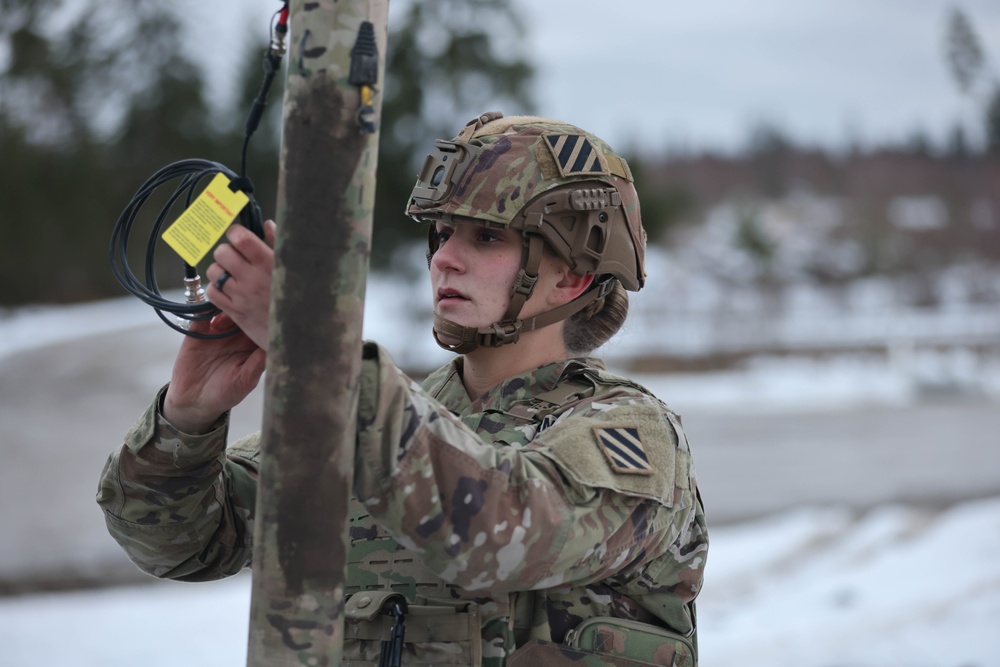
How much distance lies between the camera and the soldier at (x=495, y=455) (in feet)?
6.30

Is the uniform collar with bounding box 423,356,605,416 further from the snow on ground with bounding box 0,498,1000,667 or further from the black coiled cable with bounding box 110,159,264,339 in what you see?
the snow on ground with bounding box 0,498,1000,667

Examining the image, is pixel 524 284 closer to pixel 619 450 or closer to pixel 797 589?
pixel 619 450

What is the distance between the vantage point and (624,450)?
86.5 inches

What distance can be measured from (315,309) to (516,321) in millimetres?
878

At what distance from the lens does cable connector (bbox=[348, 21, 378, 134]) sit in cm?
182

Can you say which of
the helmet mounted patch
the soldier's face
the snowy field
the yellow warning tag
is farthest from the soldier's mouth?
the snowy field

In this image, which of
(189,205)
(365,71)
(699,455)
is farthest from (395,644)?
(699,455)

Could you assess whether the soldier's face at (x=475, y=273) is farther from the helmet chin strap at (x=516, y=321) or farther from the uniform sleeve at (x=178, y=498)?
the uniform sleeve at (x=178, y=498)

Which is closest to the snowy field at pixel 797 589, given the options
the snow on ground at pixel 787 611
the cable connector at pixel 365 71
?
the snow on ground at pixel 787 611

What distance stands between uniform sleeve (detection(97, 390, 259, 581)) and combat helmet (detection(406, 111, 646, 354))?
2.11ft

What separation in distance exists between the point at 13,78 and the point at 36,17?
2.87 meters

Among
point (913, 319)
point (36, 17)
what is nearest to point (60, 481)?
point (36, 17)

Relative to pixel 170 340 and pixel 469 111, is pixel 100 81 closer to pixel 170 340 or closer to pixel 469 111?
pixel 170 340

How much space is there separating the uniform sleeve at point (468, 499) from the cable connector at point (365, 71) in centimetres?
41
